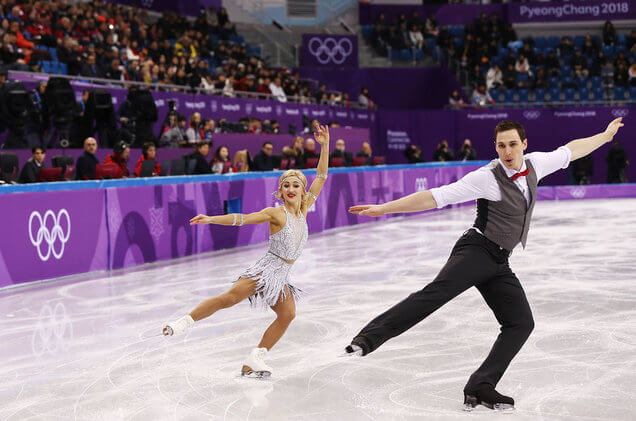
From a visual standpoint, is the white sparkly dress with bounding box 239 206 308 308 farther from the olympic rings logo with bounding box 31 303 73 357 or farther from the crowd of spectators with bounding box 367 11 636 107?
the crowd of spectators with bounding box 367 11 636 107

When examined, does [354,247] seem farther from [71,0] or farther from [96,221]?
[71,0]

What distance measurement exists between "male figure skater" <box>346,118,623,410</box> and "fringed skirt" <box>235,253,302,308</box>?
0.94 metres

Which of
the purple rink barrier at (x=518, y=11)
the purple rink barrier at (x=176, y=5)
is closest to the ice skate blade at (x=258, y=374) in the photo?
the purple rink barrier at (x=176, y=5)

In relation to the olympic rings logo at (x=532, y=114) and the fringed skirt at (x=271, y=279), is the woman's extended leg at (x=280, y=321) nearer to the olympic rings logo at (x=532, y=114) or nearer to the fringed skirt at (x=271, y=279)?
the fringed skirt at (x=271, y=279)

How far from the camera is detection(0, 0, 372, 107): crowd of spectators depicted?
1662 centimetres

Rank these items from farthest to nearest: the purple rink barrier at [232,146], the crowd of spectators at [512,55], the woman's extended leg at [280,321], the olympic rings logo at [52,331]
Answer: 1. the crowd of spectators at [512,55]
2. the purple rink barrier at [232,146]
3. the olympic rings logo at [52,331]
4. the woman's extended leg at [280,321]

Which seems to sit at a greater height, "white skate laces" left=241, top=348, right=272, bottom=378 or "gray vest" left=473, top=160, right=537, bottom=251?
"gray vest" left=473, top=160, right=537, bottom=251

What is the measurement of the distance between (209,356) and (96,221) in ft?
17.2

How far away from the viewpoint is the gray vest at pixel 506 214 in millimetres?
4426

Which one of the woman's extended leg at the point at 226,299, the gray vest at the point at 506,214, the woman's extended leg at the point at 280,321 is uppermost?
the gray vest at the point at 506,214

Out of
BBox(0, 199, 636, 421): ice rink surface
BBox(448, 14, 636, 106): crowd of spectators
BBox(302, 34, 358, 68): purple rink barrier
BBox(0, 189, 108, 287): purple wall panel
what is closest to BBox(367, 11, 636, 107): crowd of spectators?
BBox(448, 14, 636, 106): crowd of spectators

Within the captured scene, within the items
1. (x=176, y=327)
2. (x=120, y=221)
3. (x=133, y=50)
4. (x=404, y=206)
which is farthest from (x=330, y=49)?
(x=404, y=206)

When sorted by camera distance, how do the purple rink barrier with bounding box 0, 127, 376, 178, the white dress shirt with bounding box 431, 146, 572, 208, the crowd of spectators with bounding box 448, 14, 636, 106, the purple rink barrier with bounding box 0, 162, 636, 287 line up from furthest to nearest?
the crowd of spectators with bounding box 448, 14, 636, 106 < the purple rink barrier with bounding box 0, 127, 376, 178 < the purple rink barrier with bounding box 0, 162, 636, 287 < the white dress shirt with bounding box 431, 146, 572, 208

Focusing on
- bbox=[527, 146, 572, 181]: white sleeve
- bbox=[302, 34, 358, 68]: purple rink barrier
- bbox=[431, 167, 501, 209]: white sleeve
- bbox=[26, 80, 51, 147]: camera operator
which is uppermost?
bbox=[302, 34, 358, 68]: purple rink barrier
